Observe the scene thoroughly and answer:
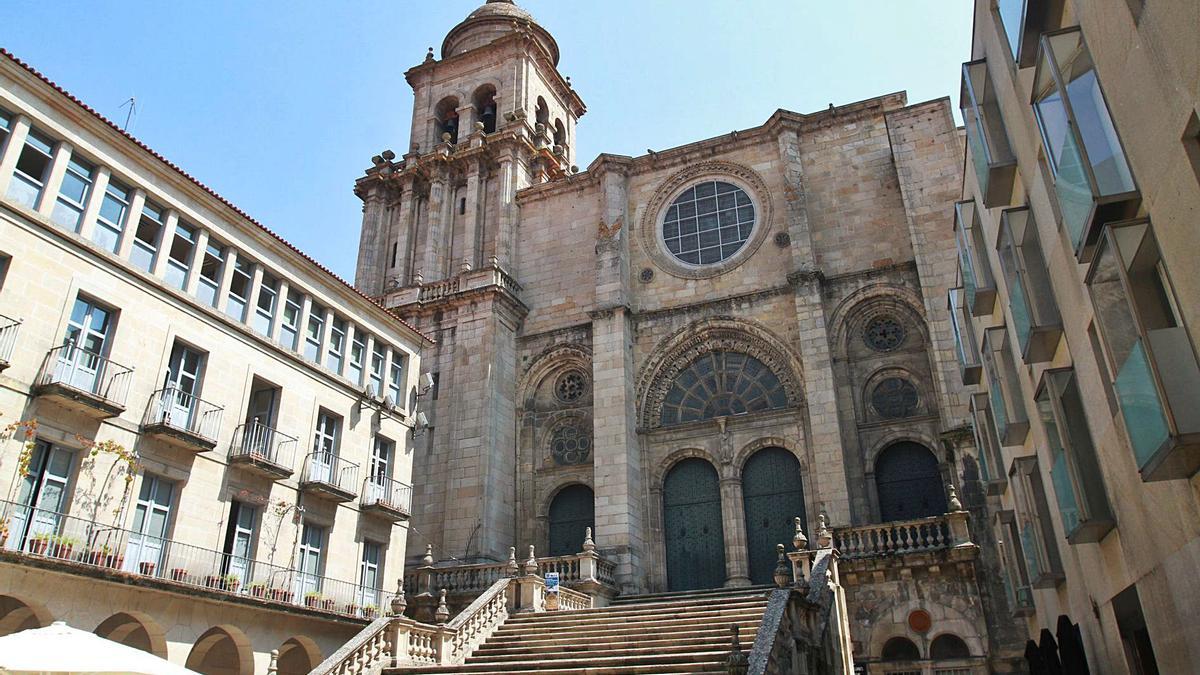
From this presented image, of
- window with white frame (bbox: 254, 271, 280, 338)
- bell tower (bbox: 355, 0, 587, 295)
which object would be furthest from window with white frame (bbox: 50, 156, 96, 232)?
bell tower (bbox: 355, 0, 587, 295)

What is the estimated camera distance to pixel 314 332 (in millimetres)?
20516

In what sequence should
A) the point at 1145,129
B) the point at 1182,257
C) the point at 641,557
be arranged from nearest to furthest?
the point at 1182,257, the point at 1145,129, the point at 641,557

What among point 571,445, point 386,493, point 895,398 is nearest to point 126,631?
point 386,493

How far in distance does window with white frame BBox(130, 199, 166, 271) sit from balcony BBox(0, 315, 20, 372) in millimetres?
2868

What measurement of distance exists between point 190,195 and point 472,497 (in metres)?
11.1

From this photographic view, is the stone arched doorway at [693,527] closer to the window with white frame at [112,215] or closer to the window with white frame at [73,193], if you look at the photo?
the window with white frame at [112,215]

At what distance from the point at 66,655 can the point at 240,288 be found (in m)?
10.7

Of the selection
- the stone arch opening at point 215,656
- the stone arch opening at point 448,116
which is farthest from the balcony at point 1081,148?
the stone arch opening at point 448,116

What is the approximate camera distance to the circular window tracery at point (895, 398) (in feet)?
72.5

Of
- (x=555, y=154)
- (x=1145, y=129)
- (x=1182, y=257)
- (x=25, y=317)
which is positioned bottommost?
(x=1182, y=257)

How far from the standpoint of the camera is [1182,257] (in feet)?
20.4

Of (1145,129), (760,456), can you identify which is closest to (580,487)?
(760,456)

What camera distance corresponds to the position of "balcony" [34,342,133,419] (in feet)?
44.7

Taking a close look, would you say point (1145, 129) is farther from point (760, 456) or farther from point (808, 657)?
point (760, 456)
